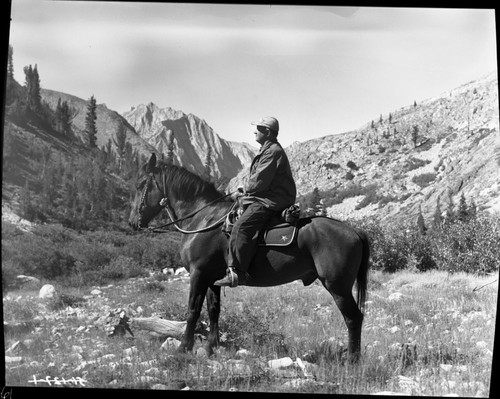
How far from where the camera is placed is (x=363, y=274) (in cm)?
743

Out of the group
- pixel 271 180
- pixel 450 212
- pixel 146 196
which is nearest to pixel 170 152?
pixel 146 196

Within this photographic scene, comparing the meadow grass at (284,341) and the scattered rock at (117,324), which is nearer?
the meadow grass at (284,341)

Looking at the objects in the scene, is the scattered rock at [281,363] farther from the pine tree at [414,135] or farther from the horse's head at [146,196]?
the pine tree at [414,135]

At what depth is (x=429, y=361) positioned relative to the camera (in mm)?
7367

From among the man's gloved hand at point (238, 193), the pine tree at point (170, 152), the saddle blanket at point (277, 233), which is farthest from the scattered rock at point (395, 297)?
the pine tree at point (170, 152)

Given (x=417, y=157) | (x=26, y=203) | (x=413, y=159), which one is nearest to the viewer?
(x=26, y=203)

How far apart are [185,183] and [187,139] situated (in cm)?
65

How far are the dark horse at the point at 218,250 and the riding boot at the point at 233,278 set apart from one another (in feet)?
0.36

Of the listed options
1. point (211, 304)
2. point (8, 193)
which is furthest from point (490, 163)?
point (8, 193)

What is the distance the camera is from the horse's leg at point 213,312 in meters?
7.66

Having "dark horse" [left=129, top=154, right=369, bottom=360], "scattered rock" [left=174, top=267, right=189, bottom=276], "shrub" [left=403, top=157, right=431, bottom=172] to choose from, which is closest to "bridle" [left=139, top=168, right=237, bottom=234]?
"dark horse" [left=129, top=154, right=369, bottom=360]

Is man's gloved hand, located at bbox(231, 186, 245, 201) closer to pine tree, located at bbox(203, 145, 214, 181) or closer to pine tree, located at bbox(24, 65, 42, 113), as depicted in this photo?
pine tree, located at bbox(203, 145, 214, 181)

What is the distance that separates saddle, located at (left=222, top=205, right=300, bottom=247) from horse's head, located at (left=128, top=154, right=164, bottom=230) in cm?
126

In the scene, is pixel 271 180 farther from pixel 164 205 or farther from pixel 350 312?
pixel 350 312
